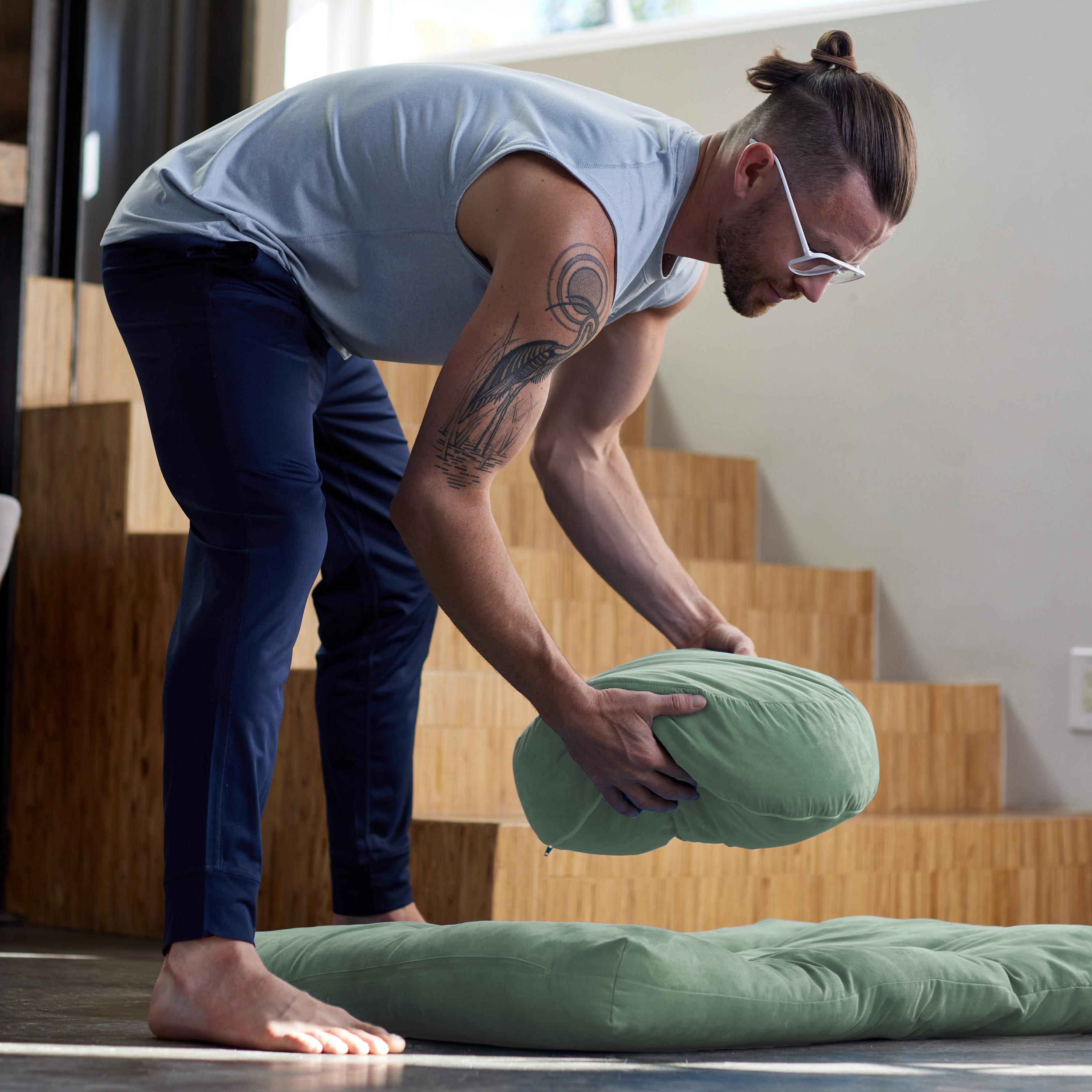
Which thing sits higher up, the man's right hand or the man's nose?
the man's nose

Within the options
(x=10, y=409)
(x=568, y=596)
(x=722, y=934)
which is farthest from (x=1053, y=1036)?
(x=10, y=409)

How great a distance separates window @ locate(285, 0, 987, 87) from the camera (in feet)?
11.0

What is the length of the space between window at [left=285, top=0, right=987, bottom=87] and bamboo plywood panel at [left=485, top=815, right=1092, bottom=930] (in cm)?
173

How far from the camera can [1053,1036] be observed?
1522 millimetres

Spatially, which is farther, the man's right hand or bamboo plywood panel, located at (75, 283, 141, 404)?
bamboo plywood panel, located at (75, 283, 141, 404)

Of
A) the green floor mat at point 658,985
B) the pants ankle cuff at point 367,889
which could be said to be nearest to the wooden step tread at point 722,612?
the pants ankle cuff at point 367,889

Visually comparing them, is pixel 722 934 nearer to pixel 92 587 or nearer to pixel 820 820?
pixel 820 820

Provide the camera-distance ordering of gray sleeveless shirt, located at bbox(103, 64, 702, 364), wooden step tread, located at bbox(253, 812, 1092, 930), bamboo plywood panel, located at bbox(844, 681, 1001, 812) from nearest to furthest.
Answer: gray sleeveless shirt, located at bbox(103, 64, 702, 364)
wooden step tread, located at bbox(253, 812, 1092, 930)
bamboo plywood panel, located at bbox(844, 681, 1001, 812)

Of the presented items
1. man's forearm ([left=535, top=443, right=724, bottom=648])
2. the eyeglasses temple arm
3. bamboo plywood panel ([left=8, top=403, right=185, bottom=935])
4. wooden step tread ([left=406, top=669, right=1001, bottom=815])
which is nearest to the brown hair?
the eyeglasses temple arm

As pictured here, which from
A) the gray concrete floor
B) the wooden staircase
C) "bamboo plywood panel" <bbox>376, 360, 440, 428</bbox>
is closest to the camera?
the gray concrete floor

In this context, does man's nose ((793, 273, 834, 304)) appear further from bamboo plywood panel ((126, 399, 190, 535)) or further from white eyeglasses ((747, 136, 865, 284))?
bamboo plywood panel ((126, 399, 190, 535))

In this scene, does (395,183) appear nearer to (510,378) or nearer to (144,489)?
(510,378)

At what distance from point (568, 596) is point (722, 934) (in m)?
1.02

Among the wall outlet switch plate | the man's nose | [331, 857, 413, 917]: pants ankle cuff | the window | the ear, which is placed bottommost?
[331, 857, 413, 917]: pants ankle cuff
